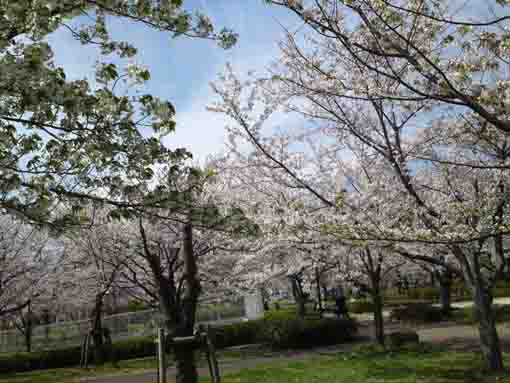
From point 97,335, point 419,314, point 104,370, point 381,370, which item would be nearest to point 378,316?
point 381,370

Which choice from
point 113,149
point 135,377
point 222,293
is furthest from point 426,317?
point 113,149

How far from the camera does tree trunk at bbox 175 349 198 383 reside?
7.74 m

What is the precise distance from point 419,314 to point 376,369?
422 inches

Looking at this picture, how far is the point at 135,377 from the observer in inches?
478

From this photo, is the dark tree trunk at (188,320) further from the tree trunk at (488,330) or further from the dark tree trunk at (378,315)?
the dark tree trunk at (378,315)

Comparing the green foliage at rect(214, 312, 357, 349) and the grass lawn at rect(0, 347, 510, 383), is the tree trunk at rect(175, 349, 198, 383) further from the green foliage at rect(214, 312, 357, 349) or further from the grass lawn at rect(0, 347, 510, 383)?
the green foliage at rect(214, 312, 357, 349)

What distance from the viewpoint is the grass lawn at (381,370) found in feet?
26.9

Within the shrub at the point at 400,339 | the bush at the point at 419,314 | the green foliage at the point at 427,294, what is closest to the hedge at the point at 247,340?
the shrub at the point at 400,339

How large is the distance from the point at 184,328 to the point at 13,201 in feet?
17.6

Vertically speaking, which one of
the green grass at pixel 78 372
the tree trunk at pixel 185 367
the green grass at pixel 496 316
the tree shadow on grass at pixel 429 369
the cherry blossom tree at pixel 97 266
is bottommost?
the green grass at pixel 78 372

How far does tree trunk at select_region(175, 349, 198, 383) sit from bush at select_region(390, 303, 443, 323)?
13754 millimetres

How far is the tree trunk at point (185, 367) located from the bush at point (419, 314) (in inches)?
541

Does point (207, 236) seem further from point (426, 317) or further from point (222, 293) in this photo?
point (426, 317)

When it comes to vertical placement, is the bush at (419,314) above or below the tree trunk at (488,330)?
below
